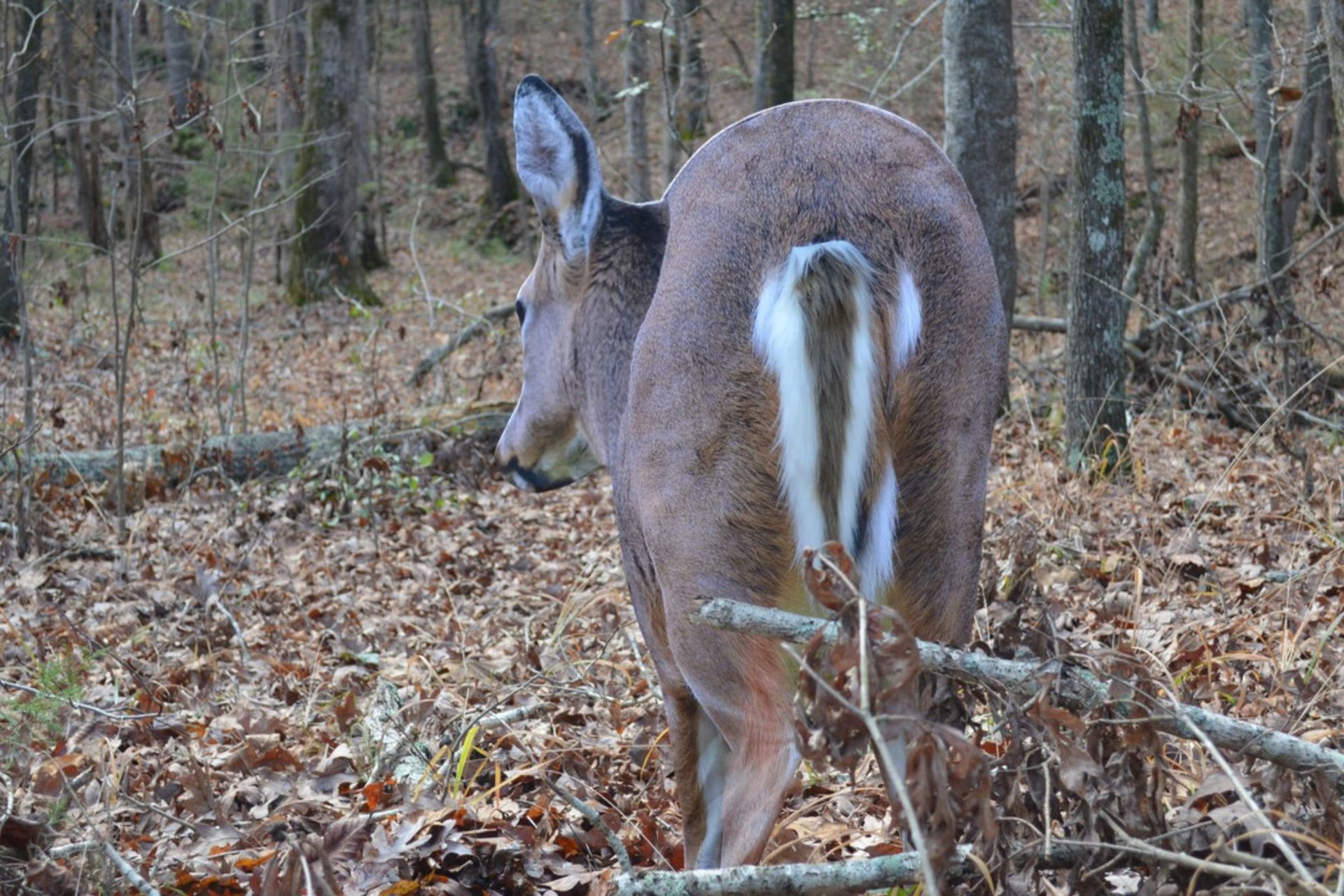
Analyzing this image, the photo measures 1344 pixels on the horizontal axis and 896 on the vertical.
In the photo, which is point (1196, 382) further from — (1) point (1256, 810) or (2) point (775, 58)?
(1) point (1256, 810)

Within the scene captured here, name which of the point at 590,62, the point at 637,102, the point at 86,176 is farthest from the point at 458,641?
the point at 86,176

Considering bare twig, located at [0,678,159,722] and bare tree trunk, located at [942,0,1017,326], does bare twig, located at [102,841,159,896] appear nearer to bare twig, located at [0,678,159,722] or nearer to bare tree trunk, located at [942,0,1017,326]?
bare twig, located at [0,678,159,722]

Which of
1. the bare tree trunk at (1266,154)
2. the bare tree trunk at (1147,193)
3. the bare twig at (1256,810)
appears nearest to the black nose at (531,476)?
the bare twig at (1256,810)

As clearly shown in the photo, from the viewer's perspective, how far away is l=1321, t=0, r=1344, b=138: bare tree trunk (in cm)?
385

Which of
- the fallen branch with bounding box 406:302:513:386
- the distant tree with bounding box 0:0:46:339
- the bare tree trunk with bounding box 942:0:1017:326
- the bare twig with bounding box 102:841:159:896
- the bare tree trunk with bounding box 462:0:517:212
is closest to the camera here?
the bare twig with bounding box 102:841:159:896

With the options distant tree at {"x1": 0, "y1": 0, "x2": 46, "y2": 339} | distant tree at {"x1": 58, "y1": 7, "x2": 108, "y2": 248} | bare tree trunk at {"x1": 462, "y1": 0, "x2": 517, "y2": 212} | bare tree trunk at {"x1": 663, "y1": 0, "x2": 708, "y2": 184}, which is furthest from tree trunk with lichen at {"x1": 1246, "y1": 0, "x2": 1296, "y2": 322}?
bare tree trunk at {"x1": 462, "y1": 0, "x2": 517, "y2": 212}

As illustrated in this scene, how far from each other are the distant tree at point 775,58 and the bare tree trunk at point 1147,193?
132 inches

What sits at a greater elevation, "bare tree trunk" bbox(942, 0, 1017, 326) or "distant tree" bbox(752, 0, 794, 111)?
"distant tree" bbox(752, 0, 794, 111)

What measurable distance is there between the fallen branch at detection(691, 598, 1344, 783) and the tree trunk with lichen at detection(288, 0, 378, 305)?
16552 millimetres

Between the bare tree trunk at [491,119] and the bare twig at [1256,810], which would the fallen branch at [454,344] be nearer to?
the bare twig at [1256,810]

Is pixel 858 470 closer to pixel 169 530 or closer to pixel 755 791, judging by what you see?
pixel 755 791

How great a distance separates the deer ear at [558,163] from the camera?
130 inches

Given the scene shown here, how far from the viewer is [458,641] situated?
19.3ft

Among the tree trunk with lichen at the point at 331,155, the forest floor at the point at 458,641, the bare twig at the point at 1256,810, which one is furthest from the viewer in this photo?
the tree trunk with lichen at the point at 331,155
